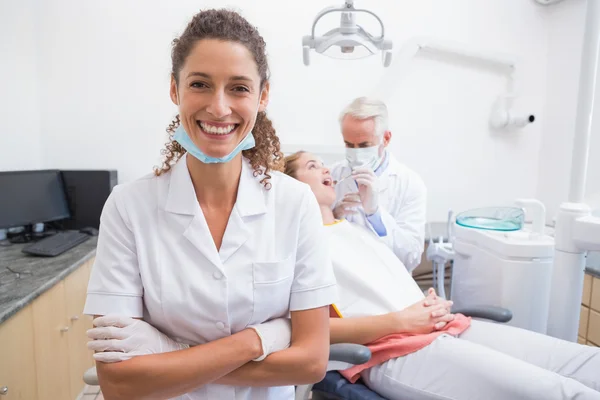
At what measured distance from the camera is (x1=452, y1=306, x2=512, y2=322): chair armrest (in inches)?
60.9

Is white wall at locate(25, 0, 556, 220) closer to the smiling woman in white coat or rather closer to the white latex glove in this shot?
the white latex glove

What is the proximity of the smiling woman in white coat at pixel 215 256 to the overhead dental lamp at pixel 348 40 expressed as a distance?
3.20ft

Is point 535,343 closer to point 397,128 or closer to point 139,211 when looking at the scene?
point 139,211

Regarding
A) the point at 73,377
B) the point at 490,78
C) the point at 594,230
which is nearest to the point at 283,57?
the point at 490,78

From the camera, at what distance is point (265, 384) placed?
3.04 ft

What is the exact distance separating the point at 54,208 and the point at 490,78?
118 inches

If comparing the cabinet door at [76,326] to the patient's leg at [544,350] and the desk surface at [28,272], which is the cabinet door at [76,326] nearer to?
the desk surface at [28,272]

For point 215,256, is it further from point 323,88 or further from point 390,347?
point 323,88

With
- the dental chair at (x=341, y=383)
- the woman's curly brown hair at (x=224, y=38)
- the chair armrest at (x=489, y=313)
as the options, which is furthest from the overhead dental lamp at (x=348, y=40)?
the dental chair at (x=341, y=383)

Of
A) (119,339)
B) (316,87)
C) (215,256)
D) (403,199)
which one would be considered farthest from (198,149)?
(316,87)

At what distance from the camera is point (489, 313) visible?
1.56 m

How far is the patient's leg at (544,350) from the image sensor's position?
130 centimetres

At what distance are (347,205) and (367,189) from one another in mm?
131

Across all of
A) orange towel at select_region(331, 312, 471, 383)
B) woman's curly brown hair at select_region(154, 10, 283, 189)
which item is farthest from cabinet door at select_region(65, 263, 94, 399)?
orange towel at select_region(331, 312, 471, 383)
